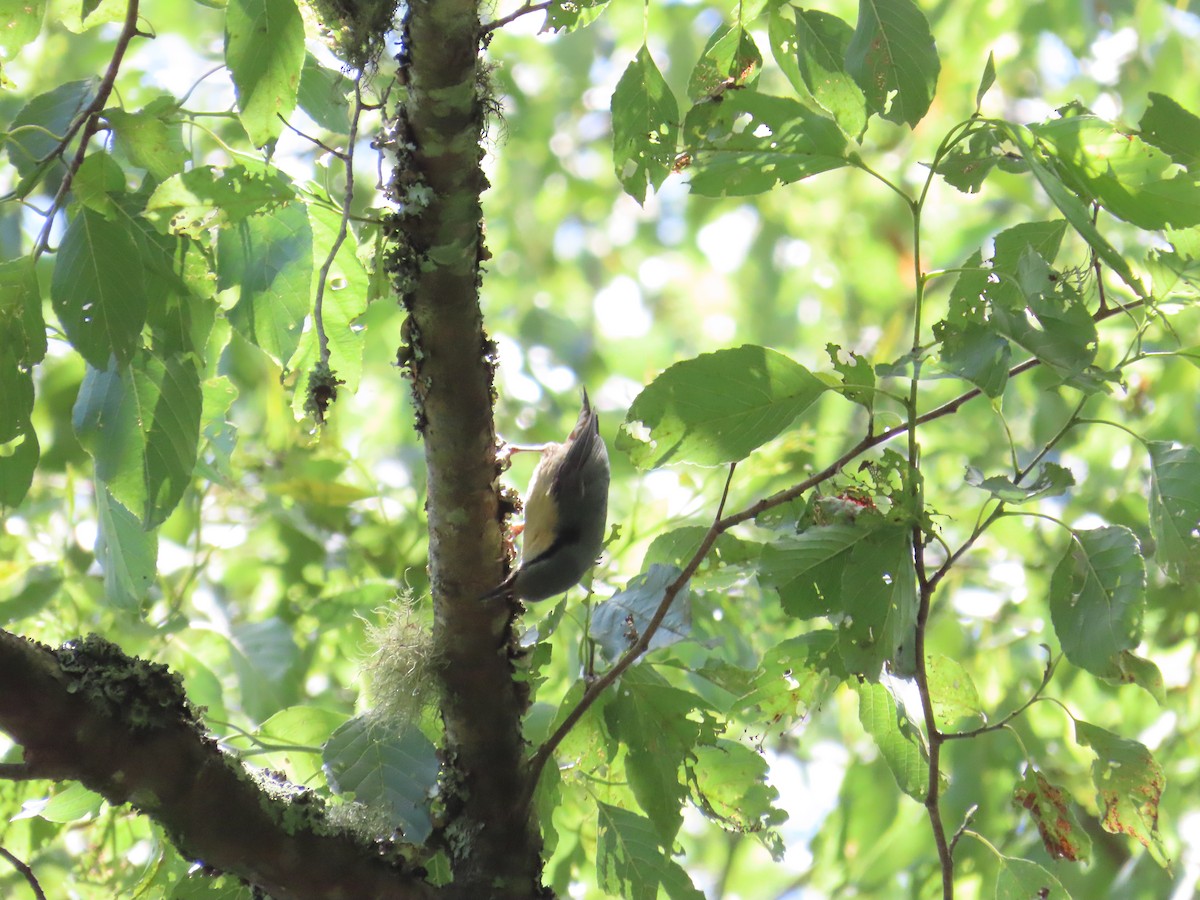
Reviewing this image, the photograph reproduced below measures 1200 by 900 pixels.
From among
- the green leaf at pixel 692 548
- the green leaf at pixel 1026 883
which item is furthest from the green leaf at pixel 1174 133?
the green leaf at pixel 1026 883

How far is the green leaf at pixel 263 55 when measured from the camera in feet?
4.79

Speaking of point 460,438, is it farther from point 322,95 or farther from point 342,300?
point 322,95

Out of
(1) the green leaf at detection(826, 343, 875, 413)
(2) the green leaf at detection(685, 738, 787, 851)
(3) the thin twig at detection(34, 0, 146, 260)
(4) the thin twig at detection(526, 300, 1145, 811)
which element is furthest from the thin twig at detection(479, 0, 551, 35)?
(2) the green leaf at detection(685, 738, 787, 851)

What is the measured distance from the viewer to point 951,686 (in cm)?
191

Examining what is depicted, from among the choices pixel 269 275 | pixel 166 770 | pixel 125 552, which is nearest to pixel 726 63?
pixel 269 275

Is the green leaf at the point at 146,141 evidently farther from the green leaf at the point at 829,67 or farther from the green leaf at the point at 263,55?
the green leaf at the point at 829,67

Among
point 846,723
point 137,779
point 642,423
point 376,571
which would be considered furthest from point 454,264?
point 846,723

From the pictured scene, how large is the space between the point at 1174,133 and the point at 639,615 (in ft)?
3.43

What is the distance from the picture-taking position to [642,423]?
5.21 ft

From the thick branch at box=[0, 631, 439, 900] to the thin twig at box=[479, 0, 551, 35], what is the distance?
1.04 metres

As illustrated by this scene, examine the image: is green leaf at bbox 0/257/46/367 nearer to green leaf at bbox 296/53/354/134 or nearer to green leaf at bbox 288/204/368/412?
green leaf at bbox 288/204/368/412

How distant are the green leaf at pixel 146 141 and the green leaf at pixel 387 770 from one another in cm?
94

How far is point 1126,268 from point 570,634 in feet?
6.54

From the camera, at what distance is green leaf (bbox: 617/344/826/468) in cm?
154
